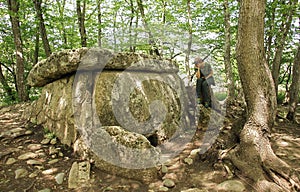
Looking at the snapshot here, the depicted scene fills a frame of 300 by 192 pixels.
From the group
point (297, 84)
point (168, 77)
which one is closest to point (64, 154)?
point (168, 77)

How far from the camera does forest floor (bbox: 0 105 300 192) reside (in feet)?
9.21

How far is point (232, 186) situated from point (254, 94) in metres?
1.40

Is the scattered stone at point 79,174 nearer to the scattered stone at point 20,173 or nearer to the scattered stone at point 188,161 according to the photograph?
the scattered stone at point 20,173

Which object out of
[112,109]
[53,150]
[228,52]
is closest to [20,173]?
[53,150]

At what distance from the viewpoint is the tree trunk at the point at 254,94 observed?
9.54 ft

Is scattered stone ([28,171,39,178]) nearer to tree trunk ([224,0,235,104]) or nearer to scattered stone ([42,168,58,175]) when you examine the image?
scattered stone ([42,168,58,175])

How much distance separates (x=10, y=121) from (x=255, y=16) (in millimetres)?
5840

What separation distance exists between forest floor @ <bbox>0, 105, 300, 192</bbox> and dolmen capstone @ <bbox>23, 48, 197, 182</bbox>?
0.59 ft

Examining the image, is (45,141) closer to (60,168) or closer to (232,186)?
(60,168)

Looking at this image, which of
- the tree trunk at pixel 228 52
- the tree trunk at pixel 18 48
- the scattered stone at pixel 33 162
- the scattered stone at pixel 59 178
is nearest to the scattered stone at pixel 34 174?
the scattered stone at pixel 33 162

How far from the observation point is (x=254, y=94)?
312 cm

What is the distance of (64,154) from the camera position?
3613 millimetres

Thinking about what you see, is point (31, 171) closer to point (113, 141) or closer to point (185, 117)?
point (113, 141)

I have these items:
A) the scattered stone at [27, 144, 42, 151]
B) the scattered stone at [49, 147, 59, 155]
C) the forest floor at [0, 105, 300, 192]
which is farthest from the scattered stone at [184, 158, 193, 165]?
the scattered stone at [27, 144, 42, 151]
